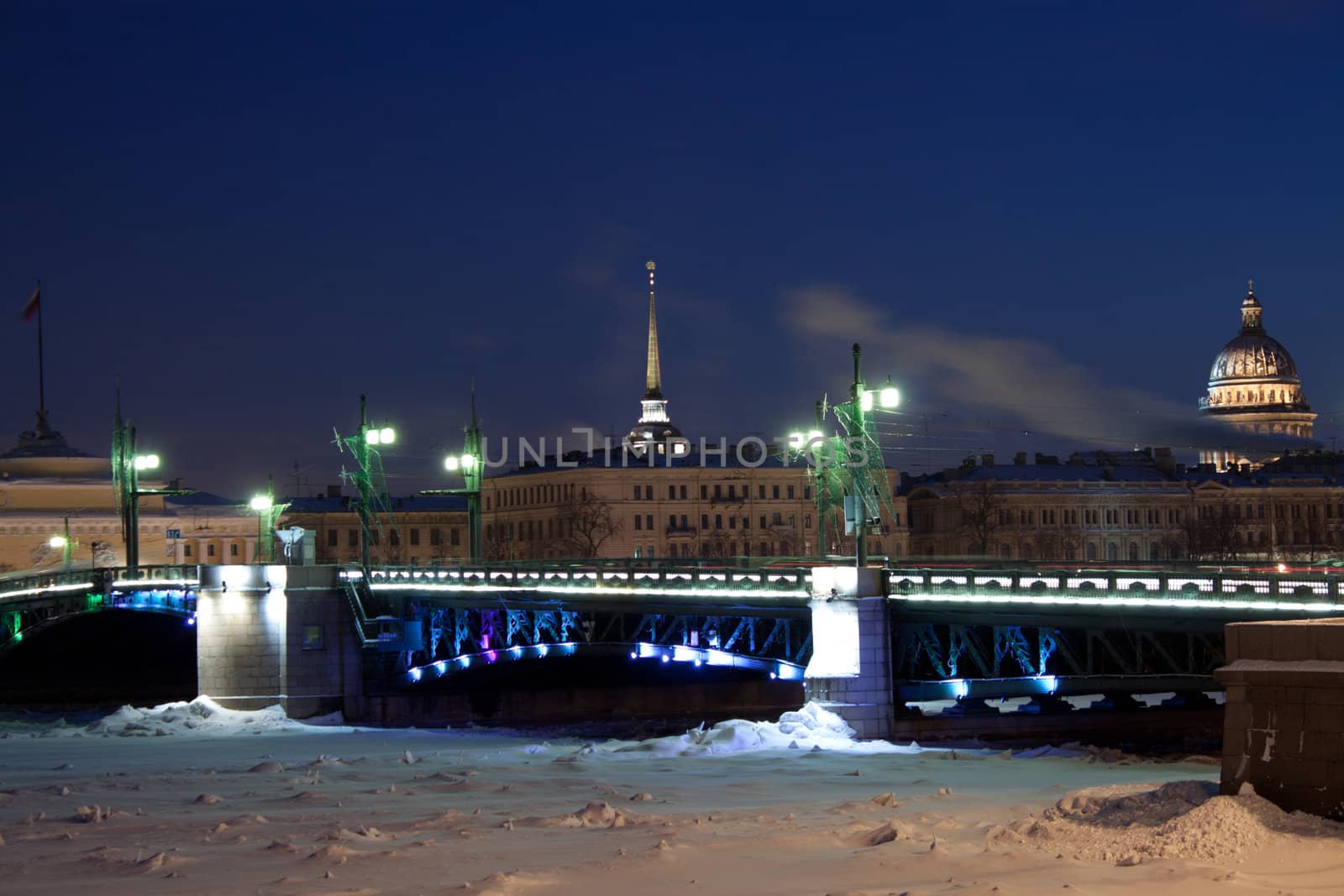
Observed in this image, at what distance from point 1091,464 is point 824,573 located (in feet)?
419

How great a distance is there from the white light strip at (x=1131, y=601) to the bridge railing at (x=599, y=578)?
15.7 feet

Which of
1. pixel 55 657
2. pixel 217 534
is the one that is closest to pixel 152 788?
pixel 55 657

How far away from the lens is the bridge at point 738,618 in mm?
42000

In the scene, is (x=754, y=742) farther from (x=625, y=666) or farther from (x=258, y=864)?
(x=625, y=666)

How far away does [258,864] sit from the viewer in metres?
28.3

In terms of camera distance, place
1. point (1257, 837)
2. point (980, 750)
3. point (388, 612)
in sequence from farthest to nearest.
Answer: point (388, 612)
point (980, 750)
point (1257, 837)

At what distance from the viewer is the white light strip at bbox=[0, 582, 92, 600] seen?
2990 inches

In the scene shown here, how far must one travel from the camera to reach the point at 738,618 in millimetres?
54438

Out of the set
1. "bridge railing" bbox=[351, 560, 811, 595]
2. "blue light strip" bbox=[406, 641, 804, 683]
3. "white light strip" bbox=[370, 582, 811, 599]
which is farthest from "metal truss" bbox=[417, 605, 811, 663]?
"bridge railing" bbox=[351, 560, 811, 595]

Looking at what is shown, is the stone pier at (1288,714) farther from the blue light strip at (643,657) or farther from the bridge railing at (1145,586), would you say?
the blue light strip at (643,657)

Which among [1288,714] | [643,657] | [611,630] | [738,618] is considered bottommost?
[643,657]

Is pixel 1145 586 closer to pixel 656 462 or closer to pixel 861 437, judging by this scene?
pixel 861 437

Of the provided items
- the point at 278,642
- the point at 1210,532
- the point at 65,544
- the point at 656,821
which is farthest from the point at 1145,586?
the point at 1210,532

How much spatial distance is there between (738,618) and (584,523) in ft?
318
